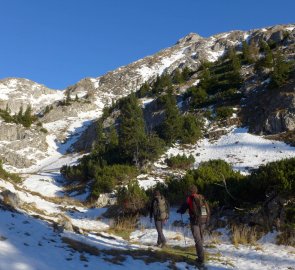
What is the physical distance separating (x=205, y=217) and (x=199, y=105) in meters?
29.5

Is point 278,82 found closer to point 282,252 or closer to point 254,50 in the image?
point 254,50

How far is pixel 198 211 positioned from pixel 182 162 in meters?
17.6

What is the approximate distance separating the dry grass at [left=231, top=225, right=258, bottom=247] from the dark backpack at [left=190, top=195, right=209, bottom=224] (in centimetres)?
213

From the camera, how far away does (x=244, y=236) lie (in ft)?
32.6

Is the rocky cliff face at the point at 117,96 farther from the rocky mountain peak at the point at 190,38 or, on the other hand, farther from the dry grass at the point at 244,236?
the dry grass at the point at 244,236

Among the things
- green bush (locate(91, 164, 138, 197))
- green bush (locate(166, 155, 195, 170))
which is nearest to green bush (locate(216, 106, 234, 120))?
green bush (locate(166, 155, 195, 170))

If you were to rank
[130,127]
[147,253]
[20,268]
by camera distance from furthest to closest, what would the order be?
[130,127] → [147,253] → [20,268]

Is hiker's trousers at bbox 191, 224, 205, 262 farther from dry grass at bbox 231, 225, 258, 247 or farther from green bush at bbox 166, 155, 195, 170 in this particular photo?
green bush at bbox 166, 155, 195, 170

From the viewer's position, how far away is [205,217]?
26.4ft

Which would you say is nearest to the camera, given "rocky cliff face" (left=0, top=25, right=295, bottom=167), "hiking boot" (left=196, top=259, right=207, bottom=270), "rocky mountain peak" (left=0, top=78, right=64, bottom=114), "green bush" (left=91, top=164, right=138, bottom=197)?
"hiking boot" (left=196, top=259, right=207, bottom=270)

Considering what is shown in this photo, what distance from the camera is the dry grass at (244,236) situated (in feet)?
31.9

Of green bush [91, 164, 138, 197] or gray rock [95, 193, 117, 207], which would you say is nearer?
gray rock [95, 193, 117, 207]

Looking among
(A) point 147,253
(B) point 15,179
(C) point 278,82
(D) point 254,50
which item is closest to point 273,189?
(A) point 147,253

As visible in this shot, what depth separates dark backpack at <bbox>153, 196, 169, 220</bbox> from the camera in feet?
32.6
